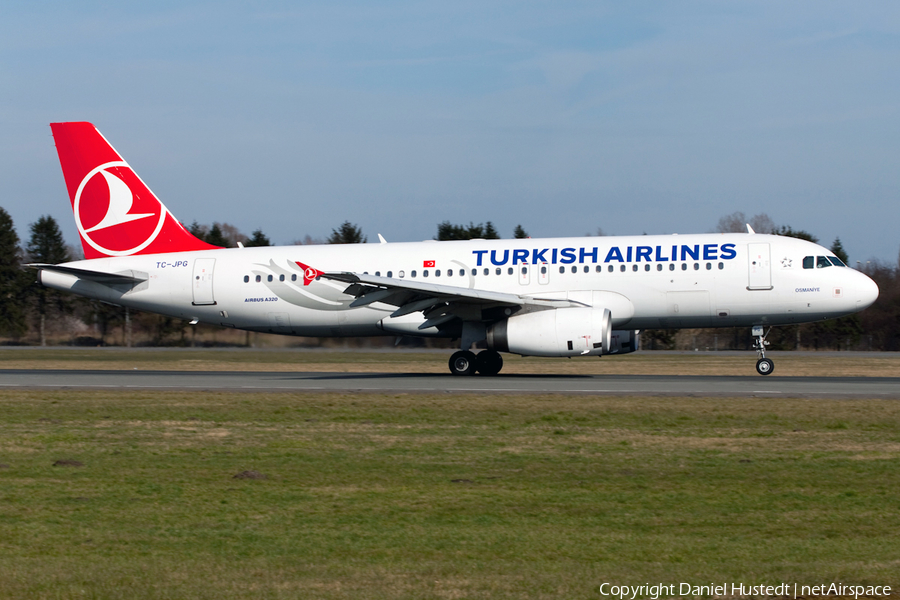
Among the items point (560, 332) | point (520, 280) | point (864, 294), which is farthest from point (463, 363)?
point (864, 294)

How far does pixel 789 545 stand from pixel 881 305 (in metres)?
54.5

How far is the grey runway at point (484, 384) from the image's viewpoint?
20.8 metres

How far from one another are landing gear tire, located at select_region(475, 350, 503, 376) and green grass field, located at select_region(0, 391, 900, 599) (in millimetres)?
10308

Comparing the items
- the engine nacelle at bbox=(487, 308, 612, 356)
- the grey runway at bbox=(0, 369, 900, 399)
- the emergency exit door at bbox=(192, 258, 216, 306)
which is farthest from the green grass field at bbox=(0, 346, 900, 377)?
the emergency exit door at bbox=(192, 258, 216, 306)

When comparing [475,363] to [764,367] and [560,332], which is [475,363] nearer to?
[560,332]

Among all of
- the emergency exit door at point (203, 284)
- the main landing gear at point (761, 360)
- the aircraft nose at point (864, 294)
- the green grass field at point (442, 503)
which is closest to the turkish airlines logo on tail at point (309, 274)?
the emergency exit door at point (203, 284)

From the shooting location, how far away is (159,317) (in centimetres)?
5706

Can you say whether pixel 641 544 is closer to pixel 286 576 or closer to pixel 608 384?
pixel 286 576

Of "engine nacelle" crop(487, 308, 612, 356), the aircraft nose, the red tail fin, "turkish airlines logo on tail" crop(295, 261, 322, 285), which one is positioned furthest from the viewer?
the red tail fin

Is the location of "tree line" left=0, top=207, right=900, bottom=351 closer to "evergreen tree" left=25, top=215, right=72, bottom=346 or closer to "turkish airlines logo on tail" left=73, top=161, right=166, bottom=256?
"evergreen tree" left=25, top=215, right=72, bottom=346

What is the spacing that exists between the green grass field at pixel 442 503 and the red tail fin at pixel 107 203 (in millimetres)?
13799

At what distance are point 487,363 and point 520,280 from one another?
9.02 ft

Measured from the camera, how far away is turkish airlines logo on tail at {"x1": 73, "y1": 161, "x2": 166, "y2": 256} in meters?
29.0

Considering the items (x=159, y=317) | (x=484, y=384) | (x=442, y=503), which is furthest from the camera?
(x=159, y=317)
